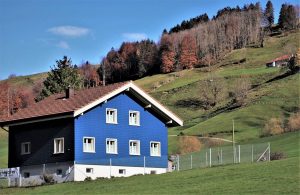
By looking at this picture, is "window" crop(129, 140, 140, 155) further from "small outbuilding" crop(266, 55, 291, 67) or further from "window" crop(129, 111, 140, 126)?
"small outbuilding" crop(266, 55, 291, 67)

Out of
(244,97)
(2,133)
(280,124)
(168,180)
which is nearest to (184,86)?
(244,97)

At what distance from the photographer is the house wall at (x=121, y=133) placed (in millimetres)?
51325

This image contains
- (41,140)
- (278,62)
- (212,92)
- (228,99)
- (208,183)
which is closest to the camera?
(208,183)

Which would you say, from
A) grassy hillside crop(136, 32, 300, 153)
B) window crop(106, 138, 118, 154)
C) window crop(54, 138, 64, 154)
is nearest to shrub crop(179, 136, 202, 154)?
grassy hillside crop(136, 32, 300, 153)

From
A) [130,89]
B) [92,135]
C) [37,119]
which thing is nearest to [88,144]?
[92,135]

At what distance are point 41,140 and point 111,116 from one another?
17.9ft

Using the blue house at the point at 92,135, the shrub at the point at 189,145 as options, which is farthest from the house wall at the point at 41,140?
the shrub at the point at 189,145

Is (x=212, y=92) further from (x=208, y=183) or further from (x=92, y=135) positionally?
(x=208, y=183)

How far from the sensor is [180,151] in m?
88.2

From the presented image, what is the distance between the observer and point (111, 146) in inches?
2119

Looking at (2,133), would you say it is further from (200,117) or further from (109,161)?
(109,161)

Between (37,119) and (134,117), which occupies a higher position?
(134,117)

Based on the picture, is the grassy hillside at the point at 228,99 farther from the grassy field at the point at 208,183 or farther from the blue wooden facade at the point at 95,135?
the grassy field at the point at 208,183

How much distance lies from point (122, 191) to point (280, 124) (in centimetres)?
6617
